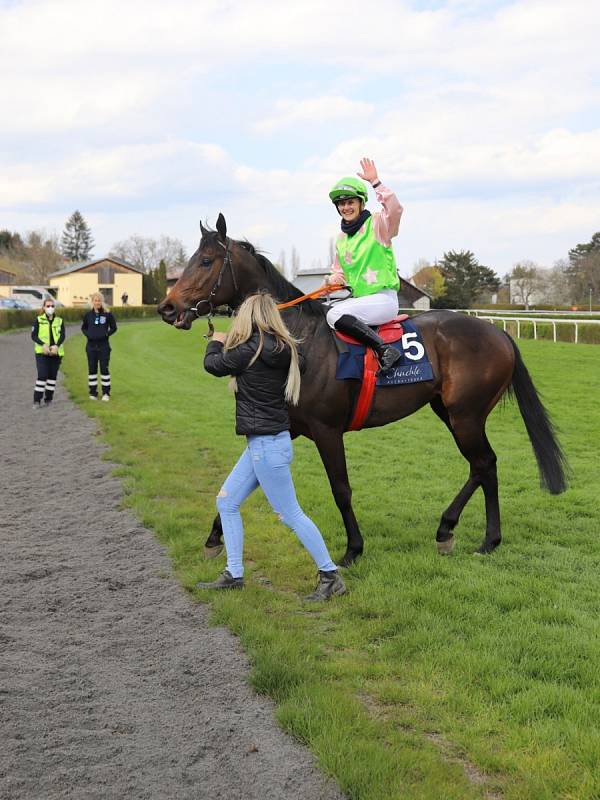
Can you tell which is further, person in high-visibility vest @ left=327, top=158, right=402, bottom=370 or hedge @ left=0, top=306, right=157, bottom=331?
hedge @ left=0, top=306, right=157, bottom=331

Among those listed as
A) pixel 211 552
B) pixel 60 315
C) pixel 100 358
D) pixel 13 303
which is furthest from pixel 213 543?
pixel 13 303

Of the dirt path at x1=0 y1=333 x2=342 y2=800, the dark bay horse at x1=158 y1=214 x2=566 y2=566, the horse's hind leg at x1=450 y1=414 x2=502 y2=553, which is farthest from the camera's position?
the horse's hind leg at x1=450 y1=414 x2=502 y2=553

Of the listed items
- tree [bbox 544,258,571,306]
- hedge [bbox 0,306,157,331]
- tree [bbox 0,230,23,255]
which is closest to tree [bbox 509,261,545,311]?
tree [bbox 544,258,571,306]

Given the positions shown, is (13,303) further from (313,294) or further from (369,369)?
(369,369)

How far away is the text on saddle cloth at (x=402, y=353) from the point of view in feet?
17.7

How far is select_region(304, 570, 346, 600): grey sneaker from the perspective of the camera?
467cm

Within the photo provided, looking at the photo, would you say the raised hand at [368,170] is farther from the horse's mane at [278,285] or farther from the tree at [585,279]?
the tree at [585,279]

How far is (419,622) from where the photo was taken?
4199mm

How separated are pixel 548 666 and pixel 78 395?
1234 centimetres

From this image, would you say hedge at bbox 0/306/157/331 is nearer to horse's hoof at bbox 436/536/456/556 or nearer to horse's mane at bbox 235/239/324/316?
horse's mane at bbox 235/239/324/316

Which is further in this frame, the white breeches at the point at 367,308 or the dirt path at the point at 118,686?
the white breeches at the point at 367,308

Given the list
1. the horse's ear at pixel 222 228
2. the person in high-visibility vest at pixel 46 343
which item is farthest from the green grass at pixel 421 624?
the person in high-visibility vest at pixel 46 343

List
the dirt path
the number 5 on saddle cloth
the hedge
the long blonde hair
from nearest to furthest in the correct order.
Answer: the dirt path < the long blonde hair < the number 5 on saddle cloth < the hedge

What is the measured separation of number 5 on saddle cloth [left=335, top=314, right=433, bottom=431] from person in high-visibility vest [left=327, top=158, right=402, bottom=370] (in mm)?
80
